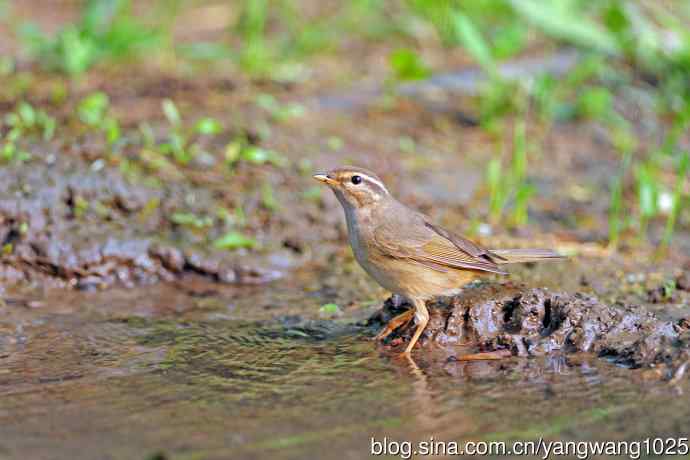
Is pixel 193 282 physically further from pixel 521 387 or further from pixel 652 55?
pixel 652 55

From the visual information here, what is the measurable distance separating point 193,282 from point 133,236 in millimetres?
550

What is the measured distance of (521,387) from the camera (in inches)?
183

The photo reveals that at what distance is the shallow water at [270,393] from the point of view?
400 cm

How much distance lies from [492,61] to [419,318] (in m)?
4.29

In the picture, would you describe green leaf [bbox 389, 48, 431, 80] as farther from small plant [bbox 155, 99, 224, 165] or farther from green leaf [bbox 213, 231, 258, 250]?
green leaf [bbox 213, 231, 258, 250]

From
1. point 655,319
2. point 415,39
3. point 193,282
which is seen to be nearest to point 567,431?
point 655,319

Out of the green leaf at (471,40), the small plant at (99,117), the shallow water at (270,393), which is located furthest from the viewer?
the green leaf at (471,40)

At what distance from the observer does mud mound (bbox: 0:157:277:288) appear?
6887mm

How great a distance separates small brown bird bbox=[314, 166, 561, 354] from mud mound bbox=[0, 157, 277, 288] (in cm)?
144

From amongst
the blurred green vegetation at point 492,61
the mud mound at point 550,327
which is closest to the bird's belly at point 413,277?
the mud mound at point 550,327

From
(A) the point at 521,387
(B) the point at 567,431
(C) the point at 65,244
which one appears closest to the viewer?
(B) the point at 567,431

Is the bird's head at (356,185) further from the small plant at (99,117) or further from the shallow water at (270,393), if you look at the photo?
the small plant at (99,117)

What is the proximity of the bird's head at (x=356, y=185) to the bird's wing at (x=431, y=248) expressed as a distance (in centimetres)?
23

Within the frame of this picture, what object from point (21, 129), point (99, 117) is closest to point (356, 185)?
point (99, 117)
